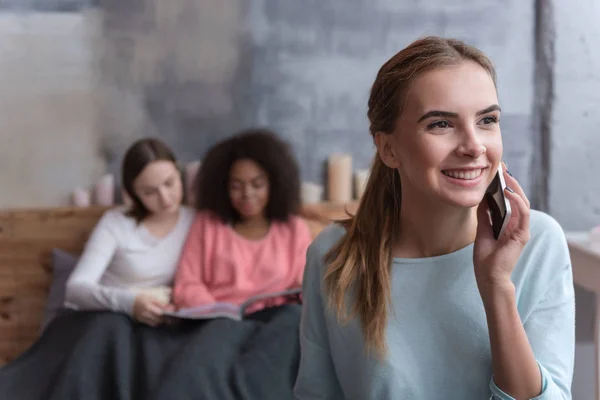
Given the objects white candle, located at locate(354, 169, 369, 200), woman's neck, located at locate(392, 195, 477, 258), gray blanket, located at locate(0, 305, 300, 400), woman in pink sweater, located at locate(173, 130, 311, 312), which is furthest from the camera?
white candle, located at locate(354, 169, 369, 200)

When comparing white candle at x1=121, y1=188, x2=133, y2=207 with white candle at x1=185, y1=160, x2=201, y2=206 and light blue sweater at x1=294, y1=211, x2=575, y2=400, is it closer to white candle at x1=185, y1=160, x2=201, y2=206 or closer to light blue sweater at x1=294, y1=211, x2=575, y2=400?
white candle at x1=185, y1=160, x2=201, y2=206

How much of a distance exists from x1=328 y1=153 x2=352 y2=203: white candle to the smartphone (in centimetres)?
174

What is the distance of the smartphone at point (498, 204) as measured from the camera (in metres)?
0.95

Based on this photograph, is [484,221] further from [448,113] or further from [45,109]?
[45,109]

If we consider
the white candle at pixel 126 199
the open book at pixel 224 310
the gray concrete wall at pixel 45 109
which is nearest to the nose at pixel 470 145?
the open book at pixel 224 310

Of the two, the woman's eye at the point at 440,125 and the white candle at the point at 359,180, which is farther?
the white candle at the point at 359,180

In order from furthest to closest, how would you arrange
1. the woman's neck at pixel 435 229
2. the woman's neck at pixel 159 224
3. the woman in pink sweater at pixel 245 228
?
the woman's neck at pixel 159 224, the woman in pink sweater at pixel 245 228, the woman's neck at pixel 435 229

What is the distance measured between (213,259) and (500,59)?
128cm

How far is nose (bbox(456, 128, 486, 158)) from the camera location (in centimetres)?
98

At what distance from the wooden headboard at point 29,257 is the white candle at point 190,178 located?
0.30 m

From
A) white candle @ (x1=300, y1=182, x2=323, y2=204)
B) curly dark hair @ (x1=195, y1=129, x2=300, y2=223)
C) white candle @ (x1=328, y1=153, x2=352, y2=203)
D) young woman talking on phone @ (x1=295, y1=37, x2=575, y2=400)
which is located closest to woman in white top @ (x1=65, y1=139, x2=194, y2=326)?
curly dark hair @ (x1=195, y1=129, x2=300, y2=223)

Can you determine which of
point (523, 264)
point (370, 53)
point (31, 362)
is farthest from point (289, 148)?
point (523, 264)

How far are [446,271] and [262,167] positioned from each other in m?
1.48

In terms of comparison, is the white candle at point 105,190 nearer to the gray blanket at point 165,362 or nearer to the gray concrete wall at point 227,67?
the gray concrete wall at point 227,67
